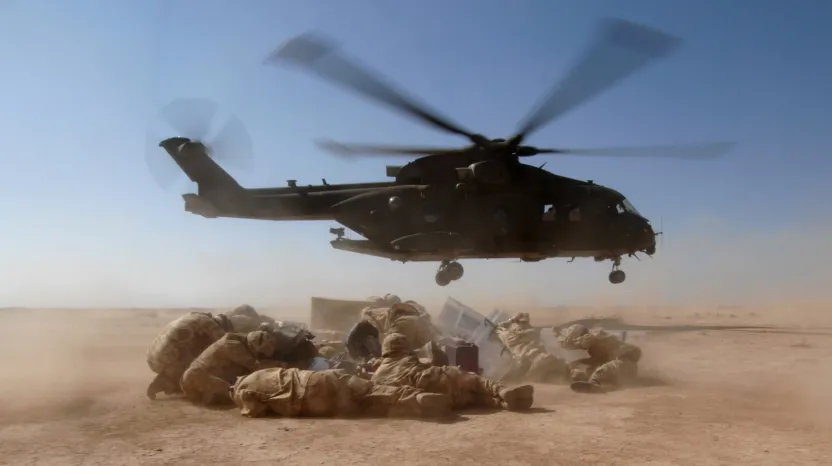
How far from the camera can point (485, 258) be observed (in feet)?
32.1

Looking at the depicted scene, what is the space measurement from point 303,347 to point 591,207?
5.41m

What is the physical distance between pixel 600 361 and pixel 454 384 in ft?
10.7

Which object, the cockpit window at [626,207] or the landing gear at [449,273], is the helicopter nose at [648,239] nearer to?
the cockpit window at [626,207]

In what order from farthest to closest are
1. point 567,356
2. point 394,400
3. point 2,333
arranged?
point 2,333 < point 567,356 < point 394,400

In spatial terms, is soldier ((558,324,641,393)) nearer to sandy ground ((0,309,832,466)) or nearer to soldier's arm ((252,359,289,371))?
sandy ground ((0,309,832,466))

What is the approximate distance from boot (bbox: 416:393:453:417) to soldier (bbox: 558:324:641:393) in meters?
2.32

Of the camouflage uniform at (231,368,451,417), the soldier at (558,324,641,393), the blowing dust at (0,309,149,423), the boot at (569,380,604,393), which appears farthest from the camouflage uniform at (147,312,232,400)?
the soldier at (558,324,641,393)

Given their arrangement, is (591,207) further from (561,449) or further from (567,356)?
(561,449)

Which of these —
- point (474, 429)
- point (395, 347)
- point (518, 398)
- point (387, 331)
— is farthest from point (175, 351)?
point (518, 398)

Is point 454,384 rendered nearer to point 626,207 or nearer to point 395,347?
point 395,347

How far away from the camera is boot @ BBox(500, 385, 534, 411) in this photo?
5258 millimetres

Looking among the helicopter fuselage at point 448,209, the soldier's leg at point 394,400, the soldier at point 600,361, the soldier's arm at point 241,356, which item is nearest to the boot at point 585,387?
the soldier at point 600,361

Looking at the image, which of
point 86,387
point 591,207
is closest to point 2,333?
point 86,387

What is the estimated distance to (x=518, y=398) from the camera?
527 centimetres
